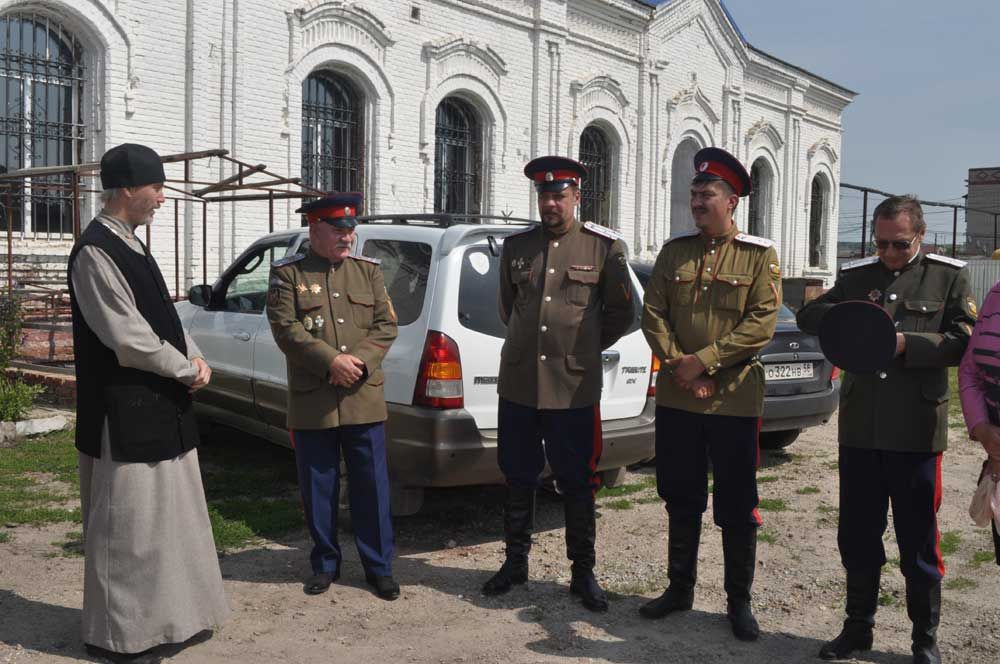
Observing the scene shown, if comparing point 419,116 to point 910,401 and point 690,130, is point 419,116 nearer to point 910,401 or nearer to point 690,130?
point 690,130

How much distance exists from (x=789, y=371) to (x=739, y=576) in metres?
3.27

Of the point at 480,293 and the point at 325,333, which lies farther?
the point at 480,293

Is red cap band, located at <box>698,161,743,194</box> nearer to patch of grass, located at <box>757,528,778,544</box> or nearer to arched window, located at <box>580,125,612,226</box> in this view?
patch of grass, located at <box>757,528,778,544</box>

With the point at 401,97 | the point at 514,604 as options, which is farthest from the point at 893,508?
A: the point at 401,97

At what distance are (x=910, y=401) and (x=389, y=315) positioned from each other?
2312mm

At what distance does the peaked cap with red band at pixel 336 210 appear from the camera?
4.32 meters

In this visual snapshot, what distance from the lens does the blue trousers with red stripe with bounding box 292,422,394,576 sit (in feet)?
14.4

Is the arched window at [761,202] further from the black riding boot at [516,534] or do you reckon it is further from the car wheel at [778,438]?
the black riding boot at [516,534]

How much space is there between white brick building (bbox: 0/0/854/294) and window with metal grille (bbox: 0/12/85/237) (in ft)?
0.09

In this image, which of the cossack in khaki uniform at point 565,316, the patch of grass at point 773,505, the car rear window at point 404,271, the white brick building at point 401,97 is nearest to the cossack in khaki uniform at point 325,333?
the car rear window at point 404,271

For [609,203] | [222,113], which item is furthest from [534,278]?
[609,203]

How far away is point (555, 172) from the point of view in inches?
169

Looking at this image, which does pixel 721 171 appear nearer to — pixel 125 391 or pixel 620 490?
pixel 125 391

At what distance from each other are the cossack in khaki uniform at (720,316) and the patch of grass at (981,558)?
6.49 feet
